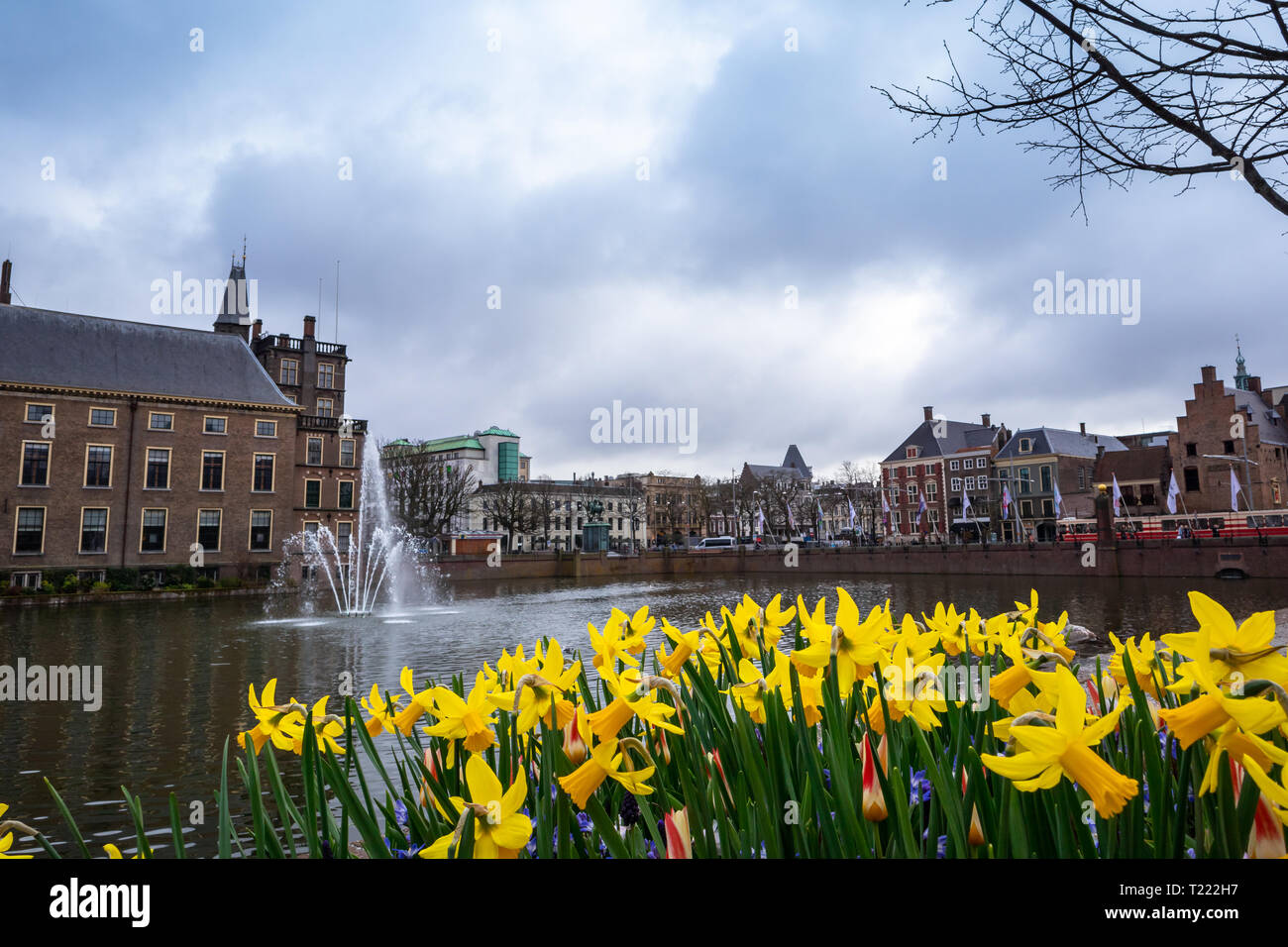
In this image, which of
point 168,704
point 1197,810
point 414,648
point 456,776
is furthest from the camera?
point 414,648

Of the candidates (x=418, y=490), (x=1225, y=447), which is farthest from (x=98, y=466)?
(x=1225, y=447)

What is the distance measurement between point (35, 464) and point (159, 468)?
4932 millimetres

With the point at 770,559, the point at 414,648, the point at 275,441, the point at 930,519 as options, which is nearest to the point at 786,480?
the point at 930,519

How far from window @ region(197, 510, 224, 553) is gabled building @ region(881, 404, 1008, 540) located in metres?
52.0

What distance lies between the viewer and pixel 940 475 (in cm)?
7050

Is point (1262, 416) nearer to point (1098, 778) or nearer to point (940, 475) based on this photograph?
point (940, 475)

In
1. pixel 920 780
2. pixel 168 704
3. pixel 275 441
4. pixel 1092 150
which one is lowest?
pixel 168 704

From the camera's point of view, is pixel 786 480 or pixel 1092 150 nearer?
pixel 1092 150

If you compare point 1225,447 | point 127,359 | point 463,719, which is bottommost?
point 463,719

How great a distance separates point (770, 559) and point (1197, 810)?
2278 inches

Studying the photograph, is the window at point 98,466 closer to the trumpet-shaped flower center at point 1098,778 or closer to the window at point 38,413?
the window at point 38,413

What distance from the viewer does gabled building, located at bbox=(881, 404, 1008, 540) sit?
221 ft
